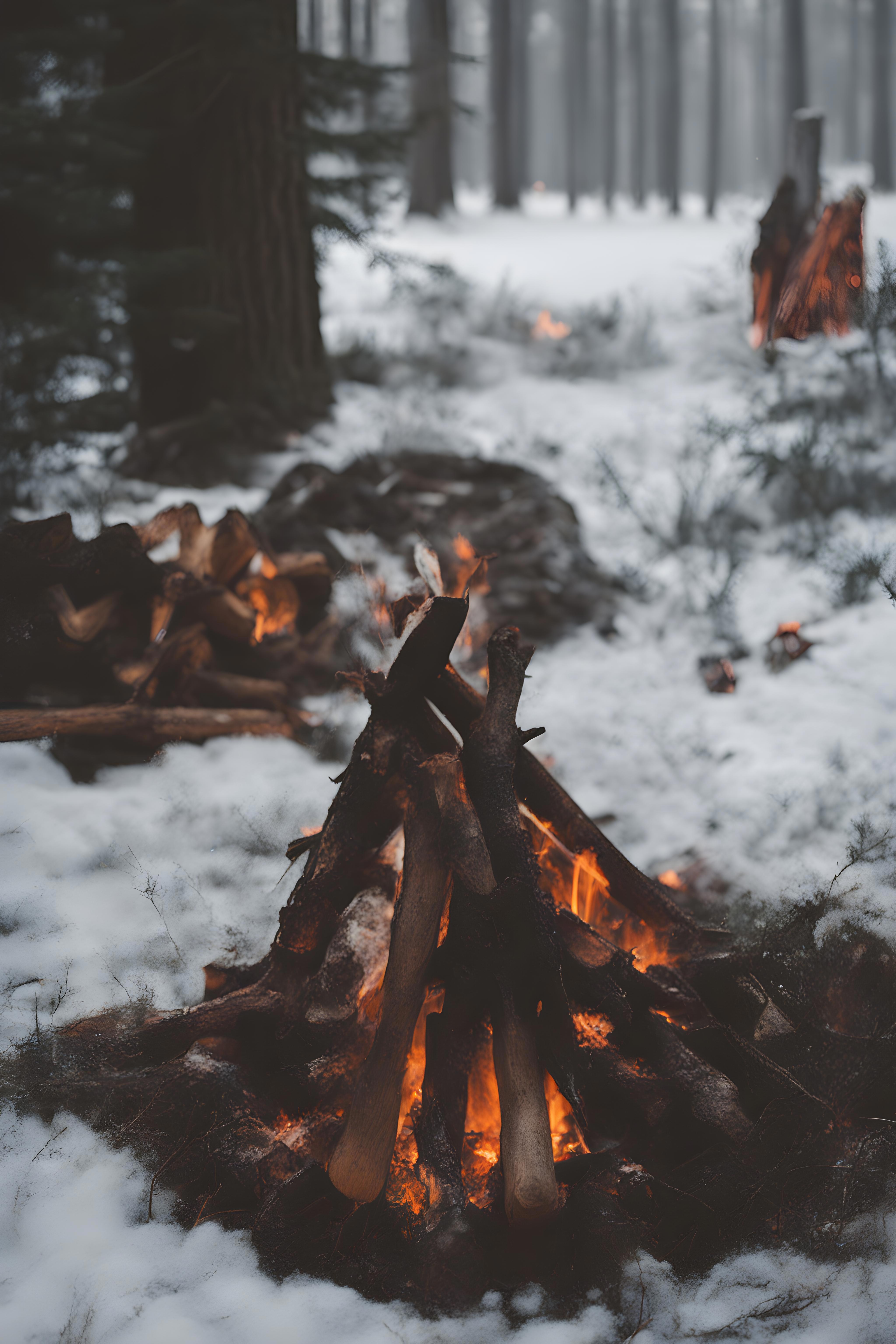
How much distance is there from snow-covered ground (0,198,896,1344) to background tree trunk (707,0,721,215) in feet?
63.2

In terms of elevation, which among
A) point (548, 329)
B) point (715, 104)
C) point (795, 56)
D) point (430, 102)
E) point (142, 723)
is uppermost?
point (715, 104)

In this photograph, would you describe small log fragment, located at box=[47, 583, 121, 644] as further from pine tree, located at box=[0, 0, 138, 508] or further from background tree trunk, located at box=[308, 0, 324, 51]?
background tree trunk, located at box=[308, 0, 324, 51]

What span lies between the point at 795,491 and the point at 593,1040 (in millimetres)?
3571

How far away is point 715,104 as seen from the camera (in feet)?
72.5

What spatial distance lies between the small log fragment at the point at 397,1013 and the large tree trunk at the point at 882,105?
2021cm

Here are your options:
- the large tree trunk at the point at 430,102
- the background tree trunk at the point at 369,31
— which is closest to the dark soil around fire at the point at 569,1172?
the large tree trunk at the point at 430,102

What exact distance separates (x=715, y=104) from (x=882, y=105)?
18.3ft

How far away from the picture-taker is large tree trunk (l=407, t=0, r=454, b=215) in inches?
463

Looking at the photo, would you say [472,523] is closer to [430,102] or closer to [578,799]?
[578,799]

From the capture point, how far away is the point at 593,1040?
1621 mm

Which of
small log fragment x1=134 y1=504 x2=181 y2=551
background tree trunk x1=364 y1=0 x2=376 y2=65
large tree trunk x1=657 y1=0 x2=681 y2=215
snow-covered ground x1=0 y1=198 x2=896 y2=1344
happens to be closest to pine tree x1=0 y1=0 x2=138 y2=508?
snow-covered ground x1=0 y1=198 x2=896 y2=1344

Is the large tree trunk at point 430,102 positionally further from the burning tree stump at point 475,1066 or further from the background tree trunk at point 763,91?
the background tree trunk at point 763,91

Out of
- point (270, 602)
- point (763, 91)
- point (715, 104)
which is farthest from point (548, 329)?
point (763, 91)

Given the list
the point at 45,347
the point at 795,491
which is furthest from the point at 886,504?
the point at 45,347
